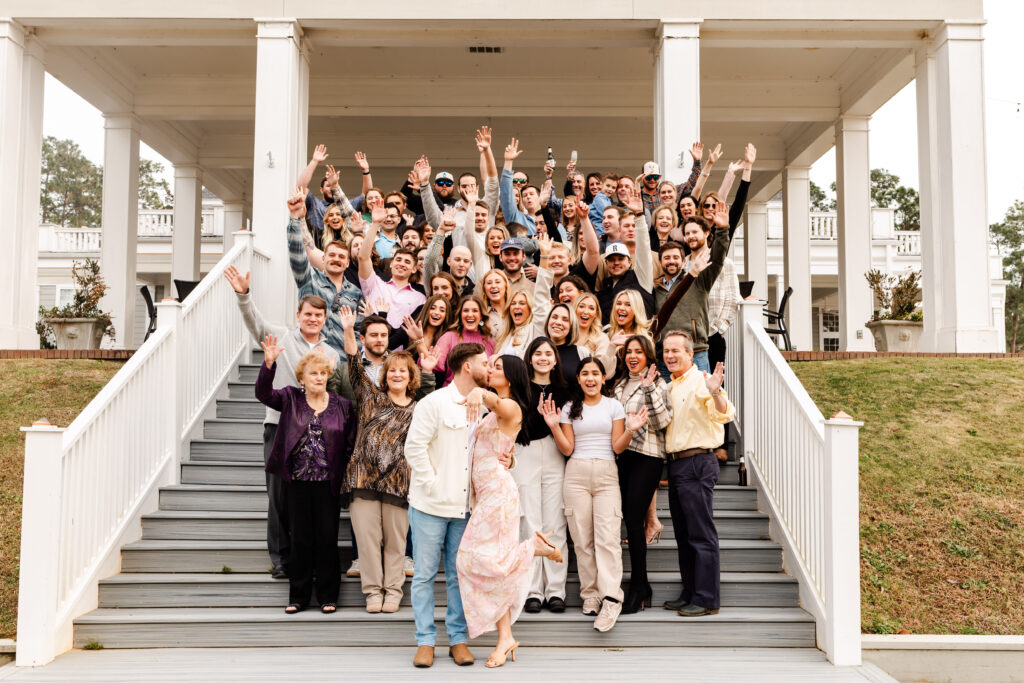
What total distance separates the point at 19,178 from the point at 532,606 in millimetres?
7915

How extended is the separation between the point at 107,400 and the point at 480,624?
8.48ft

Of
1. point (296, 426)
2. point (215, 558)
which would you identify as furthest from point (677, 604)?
point (215, 558)

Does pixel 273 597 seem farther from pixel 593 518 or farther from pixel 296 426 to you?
pixel 593 518

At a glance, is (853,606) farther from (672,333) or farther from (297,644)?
(297,644)

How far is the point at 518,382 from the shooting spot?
4.98 metres

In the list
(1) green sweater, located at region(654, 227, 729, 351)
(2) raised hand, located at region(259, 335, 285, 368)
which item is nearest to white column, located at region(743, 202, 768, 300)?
(1) green sweater, located at region(654, 227, 729, 351)

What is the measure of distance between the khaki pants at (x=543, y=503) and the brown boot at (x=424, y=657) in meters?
0.79

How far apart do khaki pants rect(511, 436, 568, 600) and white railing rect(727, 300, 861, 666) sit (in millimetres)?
1422

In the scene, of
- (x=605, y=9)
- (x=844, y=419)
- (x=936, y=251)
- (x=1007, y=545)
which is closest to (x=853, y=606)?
(x=844, y=419)

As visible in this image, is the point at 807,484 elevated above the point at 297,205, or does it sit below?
below

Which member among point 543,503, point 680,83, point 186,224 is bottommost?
point 543,503

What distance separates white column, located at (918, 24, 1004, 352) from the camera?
9.25 m

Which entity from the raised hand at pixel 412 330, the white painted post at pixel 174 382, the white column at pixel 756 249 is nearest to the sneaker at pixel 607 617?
the raised hand at pixel 412 330

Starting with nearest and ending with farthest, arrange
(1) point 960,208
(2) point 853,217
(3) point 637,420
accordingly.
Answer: (3) point 637,420
(1) point 960,208
(2) point 853,217
